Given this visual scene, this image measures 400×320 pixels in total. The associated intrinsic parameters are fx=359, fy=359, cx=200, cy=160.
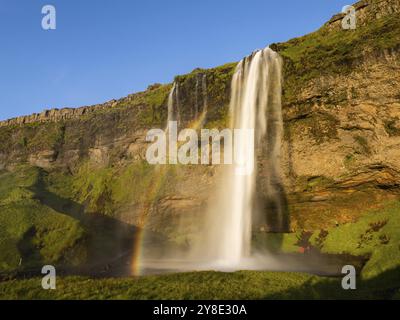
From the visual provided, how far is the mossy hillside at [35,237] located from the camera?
3616 centimetres

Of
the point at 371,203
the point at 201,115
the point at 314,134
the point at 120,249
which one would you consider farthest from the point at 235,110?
the point at 120,249

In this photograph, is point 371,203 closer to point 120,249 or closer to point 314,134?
point 314,134

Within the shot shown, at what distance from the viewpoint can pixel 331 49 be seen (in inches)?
1252

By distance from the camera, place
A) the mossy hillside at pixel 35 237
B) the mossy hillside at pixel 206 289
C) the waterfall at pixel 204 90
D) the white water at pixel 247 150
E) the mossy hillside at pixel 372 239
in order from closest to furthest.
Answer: the mossy hillside at pixel 206 289, the mossy hillside at pixel 372 239, the white water at pixel 247 150, the mossy hillside at pixel 35 237, the waterfall at pixel 204 90

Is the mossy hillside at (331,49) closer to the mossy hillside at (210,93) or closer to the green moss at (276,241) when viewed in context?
the mossy hillside at (210,93)

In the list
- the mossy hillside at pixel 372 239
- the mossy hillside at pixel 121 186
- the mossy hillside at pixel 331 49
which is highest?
the mossy hillside at pixel 331 49

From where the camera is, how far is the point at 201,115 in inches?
1620

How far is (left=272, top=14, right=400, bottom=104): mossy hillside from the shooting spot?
28938 mm

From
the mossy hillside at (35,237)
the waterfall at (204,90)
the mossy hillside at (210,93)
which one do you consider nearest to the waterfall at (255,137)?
the mossy hillside at (210,93)

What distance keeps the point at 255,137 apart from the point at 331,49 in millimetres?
10290

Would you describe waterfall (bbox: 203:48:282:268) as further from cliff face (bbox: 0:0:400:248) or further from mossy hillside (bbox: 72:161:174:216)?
mossy hillside (bbox: 72:161:174:216)

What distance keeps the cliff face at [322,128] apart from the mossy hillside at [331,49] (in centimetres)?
8

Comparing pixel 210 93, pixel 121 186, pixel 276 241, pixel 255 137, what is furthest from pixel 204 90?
pixel 121 186

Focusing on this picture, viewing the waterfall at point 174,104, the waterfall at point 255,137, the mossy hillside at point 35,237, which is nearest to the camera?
the waterfall at point 255,137
